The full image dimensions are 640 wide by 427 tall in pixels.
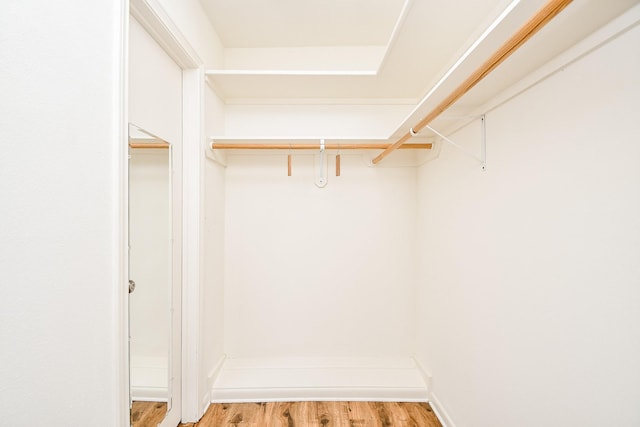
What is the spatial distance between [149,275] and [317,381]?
55.7 inches

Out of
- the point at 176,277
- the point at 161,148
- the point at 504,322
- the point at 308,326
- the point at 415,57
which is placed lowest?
the point at 308,326

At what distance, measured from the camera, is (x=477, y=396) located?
1.41 metres

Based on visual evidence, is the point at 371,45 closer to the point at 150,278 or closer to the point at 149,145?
the point at 149,145

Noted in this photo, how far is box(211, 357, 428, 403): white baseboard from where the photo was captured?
199 cm

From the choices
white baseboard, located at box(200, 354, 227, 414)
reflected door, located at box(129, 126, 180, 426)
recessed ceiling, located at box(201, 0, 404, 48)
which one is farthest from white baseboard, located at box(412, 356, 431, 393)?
recessed ceiling, located at box(201, 0, 404, 48)

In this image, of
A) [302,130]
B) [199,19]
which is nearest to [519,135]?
[302,130]

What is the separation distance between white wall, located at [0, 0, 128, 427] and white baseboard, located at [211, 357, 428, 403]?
1.14m

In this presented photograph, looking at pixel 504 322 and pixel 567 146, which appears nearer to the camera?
pixel 567 146

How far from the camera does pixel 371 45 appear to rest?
2.28 meters

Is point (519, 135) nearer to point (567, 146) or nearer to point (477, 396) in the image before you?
point (567, 146)

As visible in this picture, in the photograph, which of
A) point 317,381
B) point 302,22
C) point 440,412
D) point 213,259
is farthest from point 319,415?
point 302,22

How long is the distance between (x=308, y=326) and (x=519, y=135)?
6.45 feet

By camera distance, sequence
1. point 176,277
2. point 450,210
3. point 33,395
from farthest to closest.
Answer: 1. point 450,210
2. point 176,277
3. point 33,395

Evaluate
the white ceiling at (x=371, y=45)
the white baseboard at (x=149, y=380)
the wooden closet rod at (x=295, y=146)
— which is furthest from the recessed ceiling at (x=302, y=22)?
the white baseboard at (x=149, y=380)
